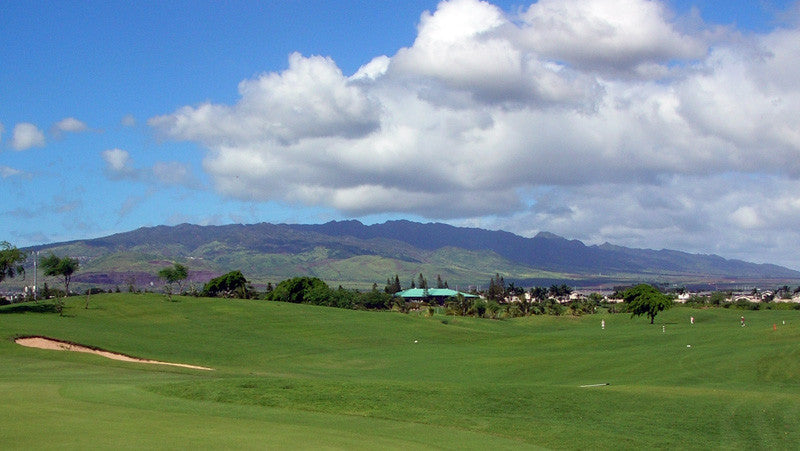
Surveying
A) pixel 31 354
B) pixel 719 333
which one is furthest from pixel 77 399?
pixel 719 333

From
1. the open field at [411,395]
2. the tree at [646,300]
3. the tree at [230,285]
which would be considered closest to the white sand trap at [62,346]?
the open field at [411,395]

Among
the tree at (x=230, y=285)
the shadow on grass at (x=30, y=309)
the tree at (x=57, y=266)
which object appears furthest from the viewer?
the tree at (x=230, y=285)

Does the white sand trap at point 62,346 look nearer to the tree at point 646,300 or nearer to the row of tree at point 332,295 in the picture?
the row of tree at point 332,295

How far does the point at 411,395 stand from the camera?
29.8 metres

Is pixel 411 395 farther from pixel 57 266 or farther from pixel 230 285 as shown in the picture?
pixel 230 285

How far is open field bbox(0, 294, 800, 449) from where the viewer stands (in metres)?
21.0

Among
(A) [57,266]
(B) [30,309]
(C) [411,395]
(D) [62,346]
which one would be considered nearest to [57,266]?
(A) [57,266]

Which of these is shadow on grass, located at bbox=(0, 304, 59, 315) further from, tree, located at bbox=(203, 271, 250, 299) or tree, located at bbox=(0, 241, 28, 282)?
tree, located at bbox=(203, 271, 250, 299)

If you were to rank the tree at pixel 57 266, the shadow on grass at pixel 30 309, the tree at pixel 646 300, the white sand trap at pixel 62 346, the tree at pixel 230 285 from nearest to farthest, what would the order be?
1. the white sand trap at pixel 62 346
2. the shadow on grass at pixel 30 309
3. the tree at pixel 57 266
4. the tree at pixel 646 300
5. the tree at pixel 230 285

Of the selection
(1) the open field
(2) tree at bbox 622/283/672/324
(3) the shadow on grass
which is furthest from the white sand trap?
(2) tree at bbox 622/283/672/324

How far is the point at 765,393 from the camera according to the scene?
113 ft

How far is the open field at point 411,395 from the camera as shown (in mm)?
20984

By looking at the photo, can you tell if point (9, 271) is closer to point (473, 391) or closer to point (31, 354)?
point (31, 354)

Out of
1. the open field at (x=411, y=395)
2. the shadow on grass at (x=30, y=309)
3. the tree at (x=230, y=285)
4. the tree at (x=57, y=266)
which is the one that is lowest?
the open field at (x=411, y=395)
